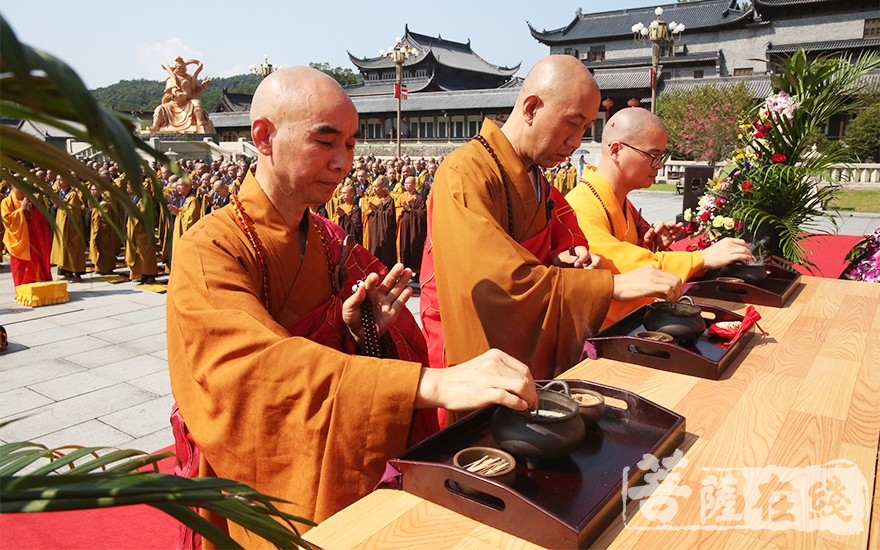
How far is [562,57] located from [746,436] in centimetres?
146

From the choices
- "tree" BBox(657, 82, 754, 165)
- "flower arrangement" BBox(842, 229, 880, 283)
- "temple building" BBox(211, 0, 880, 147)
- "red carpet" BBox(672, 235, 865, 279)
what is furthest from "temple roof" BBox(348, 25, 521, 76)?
"flower arrangement" BBox(842, 229, 880, 283)

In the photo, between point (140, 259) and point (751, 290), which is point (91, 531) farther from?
point (140, 259)

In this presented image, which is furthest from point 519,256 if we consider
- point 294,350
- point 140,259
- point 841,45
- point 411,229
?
point 841,45

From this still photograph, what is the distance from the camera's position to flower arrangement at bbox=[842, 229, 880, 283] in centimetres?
381

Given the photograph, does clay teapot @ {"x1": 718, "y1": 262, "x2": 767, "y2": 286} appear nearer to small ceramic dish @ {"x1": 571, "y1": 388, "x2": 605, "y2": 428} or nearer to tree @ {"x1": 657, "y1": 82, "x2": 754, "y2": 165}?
small ceramic dish @ {"x1": 571, "y1": 388, "x2": 605, "y2": 428}

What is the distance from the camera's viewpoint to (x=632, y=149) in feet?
9.78

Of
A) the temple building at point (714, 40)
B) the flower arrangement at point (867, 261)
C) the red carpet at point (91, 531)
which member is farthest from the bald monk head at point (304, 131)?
the temple building at point (714, 40)

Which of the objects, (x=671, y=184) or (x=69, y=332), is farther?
(x=671, y=184)

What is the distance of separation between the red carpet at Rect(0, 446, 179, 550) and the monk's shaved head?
2607 millimetres

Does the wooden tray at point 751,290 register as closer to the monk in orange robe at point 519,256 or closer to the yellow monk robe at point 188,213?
the monk in orange robe at point 519,256

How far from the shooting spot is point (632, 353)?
179 cm

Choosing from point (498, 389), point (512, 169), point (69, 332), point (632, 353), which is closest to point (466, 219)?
point (512, 169)

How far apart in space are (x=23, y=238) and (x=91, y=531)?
712 centimetres

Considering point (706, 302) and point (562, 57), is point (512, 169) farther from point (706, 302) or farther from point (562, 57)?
point (706, 302)
